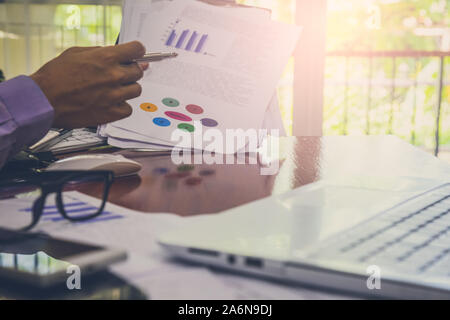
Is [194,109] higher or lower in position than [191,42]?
lower

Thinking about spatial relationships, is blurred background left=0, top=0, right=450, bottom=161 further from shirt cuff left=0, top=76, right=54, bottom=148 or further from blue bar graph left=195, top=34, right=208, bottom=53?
shirt cuff left=0, top=76, right=54, bottom=148

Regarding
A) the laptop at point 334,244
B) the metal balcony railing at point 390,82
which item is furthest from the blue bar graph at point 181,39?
the metal balcony railing at point 390,82

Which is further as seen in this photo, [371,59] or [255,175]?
[371,59]

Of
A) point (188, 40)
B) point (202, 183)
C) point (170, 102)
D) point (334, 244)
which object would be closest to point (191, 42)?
point (188, 40)

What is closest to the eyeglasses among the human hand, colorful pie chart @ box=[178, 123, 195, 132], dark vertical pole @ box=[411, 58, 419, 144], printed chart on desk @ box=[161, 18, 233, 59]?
the human hand

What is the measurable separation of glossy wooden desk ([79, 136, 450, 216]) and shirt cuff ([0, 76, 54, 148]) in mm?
128

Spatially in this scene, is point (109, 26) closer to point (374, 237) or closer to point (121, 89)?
point (121, 89)

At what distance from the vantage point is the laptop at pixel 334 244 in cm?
30

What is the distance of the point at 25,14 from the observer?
205cm

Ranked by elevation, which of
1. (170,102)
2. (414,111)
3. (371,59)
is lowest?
(414,111)

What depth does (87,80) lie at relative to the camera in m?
0.63

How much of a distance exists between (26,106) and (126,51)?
0.14 metres

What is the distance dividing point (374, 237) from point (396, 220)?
60 mm

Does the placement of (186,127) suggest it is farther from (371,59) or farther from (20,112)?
(371,59)
